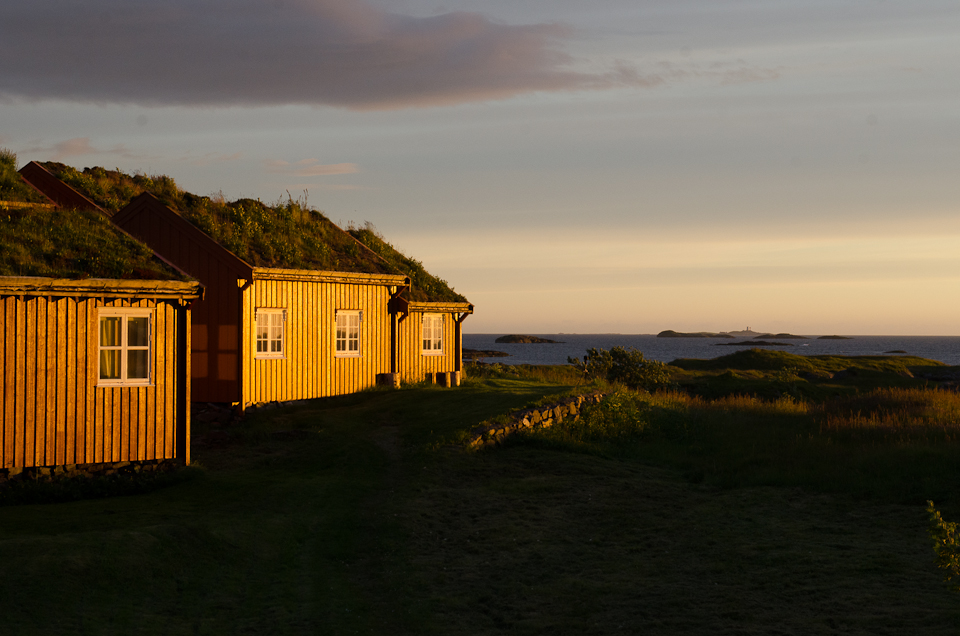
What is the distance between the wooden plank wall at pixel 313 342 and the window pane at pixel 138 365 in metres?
7.16

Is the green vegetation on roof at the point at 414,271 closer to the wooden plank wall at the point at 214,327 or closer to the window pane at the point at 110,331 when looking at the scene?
the wooden plank wall at the point at 214,327

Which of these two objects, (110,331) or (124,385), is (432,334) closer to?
(124,385)

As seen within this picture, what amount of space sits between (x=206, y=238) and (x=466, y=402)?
8.67 meters

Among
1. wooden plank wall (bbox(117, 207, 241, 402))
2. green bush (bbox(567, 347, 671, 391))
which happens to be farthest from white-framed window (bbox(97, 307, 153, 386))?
green bush (bbox(567, 347, 671, 391))

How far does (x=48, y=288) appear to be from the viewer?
13.6 metres

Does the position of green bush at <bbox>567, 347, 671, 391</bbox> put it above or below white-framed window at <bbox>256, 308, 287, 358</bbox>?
below

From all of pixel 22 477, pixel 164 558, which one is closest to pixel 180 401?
pixel 22 477

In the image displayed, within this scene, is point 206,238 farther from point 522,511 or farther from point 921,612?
point 921,612

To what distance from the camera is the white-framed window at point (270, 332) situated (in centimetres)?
2273

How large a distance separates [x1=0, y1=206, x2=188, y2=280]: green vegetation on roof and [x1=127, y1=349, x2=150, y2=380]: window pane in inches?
56.4

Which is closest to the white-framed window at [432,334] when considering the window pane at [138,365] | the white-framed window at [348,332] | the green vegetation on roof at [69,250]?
the white-framed window at [348,332]

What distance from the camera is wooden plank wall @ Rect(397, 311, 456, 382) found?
88.7 ft

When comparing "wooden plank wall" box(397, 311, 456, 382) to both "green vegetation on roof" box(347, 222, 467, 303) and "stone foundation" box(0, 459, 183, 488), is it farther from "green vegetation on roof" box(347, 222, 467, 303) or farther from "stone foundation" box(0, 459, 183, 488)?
"stone foundation" box(0, 459, 183, 488)

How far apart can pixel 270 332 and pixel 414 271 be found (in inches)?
335
